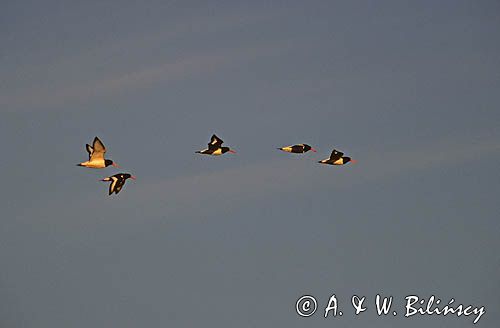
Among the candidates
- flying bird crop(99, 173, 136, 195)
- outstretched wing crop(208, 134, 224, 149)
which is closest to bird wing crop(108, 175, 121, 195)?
flying bird crop(99, 173, 136, 195)

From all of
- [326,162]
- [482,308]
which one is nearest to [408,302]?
[482,308]

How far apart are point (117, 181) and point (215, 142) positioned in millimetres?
7303

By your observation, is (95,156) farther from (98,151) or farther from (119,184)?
(119,184)

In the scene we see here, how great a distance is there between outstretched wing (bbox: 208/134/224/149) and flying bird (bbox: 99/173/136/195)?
19.8ft

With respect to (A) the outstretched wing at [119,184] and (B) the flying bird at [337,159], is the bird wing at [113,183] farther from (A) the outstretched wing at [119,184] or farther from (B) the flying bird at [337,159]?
(B) the flying bird at [337,159]

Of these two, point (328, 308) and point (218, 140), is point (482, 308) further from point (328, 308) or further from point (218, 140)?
point (218, 140)

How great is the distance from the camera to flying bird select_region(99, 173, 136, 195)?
96.7 meters

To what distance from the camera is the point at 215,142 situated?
98.6 meters

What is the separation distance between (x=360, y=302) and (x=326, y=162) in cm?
2050

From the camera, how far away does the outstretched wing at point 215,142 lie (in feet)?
322

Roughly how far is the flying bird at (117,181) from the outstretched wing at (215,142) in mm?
6025

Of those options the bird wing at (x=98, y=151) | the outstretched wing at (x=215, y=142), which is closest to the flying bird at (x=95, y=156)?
the bird wing at (x=98, y=151)

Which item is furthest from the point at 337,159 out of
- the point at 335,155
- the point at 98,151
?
the point at 98,151

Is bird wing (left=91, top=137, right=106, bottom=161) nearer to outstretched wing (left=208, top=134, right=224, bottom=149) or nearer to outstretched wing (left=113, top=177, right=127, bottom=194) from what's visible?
outstretched wing (left=113, top=177, right=127, bottom=194)
